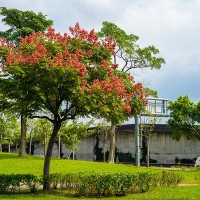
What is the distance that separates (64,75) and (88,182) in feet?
13.5

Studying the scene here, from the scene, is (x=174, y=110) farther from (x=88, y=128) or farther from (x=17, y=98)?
(x=17, y=98)

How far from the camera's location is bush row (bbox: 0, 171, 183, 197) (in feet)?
46.1

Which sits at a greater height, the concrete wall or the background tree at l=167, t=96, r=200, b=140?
the background tree at l=167, t=96, r=200, b=140

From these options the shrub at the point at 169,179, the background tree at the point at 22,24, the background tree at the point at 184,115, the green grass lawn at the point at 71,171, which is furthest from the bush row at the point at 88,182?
the background tree at the point at 184,115

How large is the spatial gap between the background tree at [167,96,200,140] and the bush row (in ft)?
62.0

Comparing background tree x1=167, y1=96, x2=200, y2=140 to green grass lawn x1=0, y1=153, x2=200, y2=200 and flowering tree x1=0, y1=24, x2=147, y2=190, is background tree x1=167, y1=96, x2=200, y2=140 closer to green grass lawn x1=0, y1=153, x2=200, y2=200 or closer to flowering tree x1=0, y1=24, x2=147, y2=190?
green grass lawn x1=0, y1=153, x2=200, y2=200

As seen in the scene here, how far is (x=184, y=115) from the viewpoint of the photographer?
3406cm

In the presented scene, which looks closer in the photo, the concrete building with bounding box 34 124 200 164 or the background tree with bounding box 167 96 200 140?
the background tree with bounding box 167 96 200 140

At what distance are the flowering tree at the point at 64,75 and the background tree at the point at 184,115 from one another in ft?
61.5

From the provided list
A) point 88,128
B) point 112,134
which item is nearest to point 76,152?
point 88,128

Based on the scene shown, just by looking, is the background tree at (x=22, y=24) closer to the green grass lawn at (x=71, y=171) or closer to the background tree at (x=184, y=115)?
the green grass lawn at (x=71, y=171)

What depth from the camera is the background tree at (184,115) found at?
33812mm

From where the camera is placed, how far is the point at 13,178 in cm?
1461

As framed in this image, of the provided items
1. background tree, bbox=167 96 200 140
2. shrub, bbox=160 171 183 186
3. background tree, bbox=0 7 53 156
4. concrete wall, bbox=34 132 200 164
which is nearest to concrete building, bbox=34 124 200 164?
concrete wall, bbox=34 132 200 164
